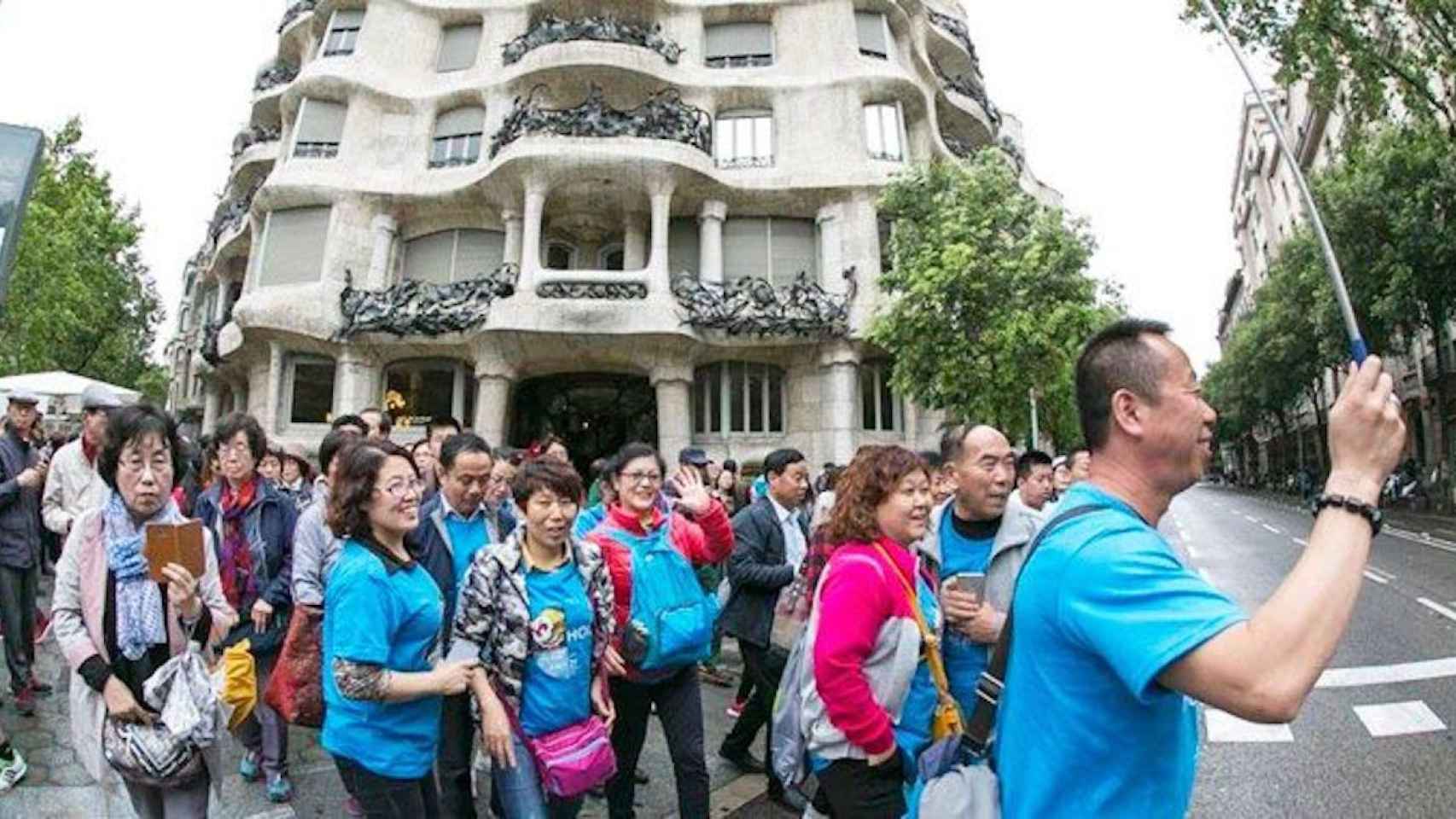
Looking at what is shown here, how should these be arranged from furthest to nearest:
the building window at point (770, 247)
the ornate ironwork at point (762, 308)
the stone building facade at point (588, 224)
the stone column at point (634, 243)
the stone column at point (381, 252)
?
the building window at point (770, 247) < the stone column at point (634, 243) < the stone column at point (381, 252) < the stone building facade at point (588, 224) < the ornate ironwork at point (762, 308)

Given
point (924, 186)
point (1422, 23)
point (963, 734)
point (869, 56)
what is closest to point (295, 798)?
point (963, 734)

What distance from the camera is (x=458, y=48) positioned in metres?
22.1

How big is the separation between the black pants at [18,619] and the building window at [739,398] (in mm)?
14500

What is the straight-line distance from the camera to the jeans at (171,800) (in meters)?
3.03

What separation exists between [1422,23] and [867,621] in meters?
17.8

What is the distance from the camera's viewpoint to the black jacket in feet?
17.0

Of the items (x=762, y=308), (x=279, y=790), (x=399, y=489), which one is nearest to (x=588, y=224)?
(x=762, y=308)

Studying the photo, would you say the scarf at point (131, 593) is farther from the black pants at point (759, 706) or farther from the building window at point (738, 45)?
the building window at point (738, 45)

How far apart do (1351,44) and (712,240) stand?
482 inches

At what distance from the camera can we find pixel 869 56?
21406 millimetres

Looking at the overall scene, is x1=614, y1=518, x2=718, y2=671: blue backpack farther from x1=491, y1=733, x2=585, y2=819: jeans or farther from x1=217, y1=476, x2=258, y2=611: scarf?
x1=217, y1=476, x2=258, y2=611: scarf

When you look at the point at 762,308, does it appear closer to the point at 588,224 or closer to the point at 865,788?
the point at 588,224

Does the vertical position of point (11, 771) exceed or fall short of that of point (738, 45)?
it falls short

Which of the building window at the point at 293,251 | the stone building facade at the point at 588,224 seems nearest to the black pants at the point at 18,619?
the stone building facade at the point at 588,224
